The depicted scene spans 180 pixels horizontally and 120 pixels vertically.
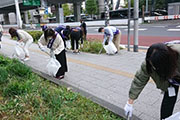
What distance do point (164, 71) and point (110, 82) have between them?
2.76 metres

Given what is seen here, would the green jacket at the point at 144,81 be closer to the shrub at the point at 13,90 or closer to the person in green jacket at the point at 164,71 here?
the person in green jacket at the point at 164,71

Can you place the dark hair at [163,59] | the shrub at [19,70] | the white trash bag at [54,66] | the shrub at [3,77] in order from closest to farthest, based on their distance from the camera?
the dark hair at [163,59]
the shrub at [3,77]
the shrub at [19,70]
the white trash bag at [54,66]

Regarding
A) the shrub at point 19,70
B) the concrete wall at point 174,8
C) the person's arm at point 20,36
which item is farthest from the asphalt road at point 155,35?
the concrete wall at point 174,8

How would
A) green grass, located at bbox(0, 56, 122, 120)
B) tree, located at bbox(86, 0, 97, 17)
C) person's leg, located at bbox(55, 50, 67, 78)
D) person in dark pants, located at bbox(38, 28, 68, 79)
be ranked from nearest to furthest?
green grass, located at bbox(0, 56, 122, 120)
person in dark pants, located at bbox(38, 28, 68, 79)
person's leg, located at bbox(55, 50, 67, 78)
tree, located at bbox(86, 0, 97, 17)

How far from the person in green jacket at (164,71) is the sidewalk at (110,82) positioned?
2.48 ft

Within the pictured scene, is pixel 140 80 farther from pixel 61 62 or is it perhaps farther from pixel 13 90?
pixel 61 62

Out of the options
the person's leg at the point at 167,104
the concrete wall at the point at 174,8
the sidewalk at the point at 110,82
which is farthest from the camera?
the concrete wall at the point at 174,8

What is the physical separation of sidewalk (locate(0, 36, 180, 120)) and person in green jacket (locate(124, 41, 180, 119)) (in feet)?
2.48

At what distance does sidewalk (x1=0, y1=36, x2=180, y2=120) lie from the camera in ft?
9.98

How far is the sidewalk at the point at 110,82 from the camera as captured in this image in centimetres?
304

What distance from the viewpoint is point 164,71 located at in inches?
61.5

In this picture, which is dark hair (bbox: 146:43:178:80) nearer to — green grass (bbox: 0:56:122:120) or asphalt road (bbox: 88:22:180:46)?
green grass (bbox: 0:56:122:120)

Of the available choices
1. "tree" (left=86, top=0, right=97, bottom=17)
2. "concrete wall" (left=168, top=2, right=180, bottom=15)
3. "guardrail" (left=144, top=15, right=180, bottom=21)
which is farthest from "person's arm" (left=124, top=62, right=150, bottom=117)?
"tree" (left=86, top=0, right=97, bottom=17)

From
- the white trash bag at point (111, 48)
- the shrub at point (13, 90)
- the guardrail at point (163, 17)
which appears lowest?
the shrub at point (13, 90)
